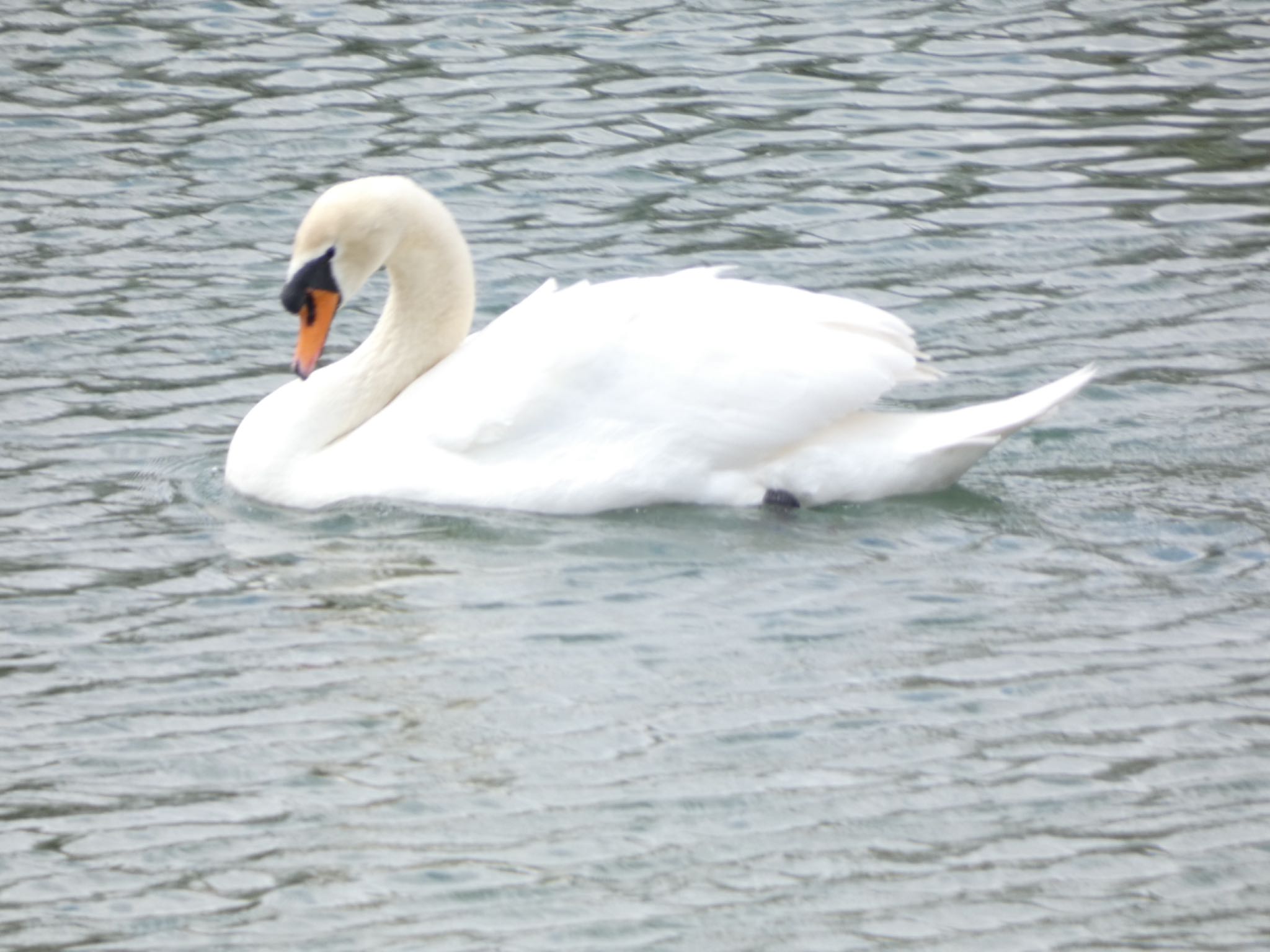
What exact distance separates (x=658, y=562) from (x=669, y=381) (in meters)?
0.68

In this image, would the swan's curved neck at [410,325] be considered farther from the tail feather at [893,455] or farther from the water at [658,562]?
the tail feather at [893,455]

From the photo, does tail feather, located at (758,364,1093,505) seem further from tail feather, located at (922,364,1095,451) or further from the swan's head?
the swan's head

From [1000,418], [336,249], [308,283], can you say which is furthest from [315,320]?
[1000,418]

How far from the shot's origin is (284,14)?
536 inches

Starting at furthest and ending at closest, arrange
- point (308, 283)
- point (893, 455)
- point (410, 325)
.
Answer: point (410, 325) < point (308, 283) < point (893, 455)

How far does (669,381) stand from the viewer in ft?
24.3

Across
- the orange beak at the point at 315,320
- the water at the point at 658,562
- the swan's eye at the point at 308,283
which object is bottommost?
the water at the point at 658,562

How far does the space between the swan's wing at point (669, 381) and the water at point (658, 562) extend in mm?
271

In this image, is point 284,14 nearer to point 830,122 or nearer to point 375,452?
point 830,122

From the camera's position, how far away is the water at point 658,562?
200 inches

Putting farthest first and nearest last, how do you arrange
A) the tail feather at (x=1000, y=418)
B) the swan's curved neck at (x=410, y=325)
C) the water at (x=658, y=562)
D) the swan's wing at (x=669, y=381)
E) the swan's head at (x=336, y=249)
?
the swan's curved neck at (x=410, y=325) < the swan's head at (x=336, y=249) < the swan's wing at (x=669, y=381) < the tail feather at (x=1000, y=418) < the water at (x=658, y=562)

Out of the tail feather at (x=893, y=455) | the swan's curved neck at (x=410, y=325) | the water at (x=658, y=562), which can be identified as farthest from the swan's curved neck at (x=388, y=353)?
the tail feather at (x=893, y=455)

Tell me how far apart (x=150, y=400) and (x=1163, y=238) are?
462 centimetres

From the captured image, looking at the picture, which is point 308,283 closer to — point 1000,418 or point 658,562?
point 658,562
